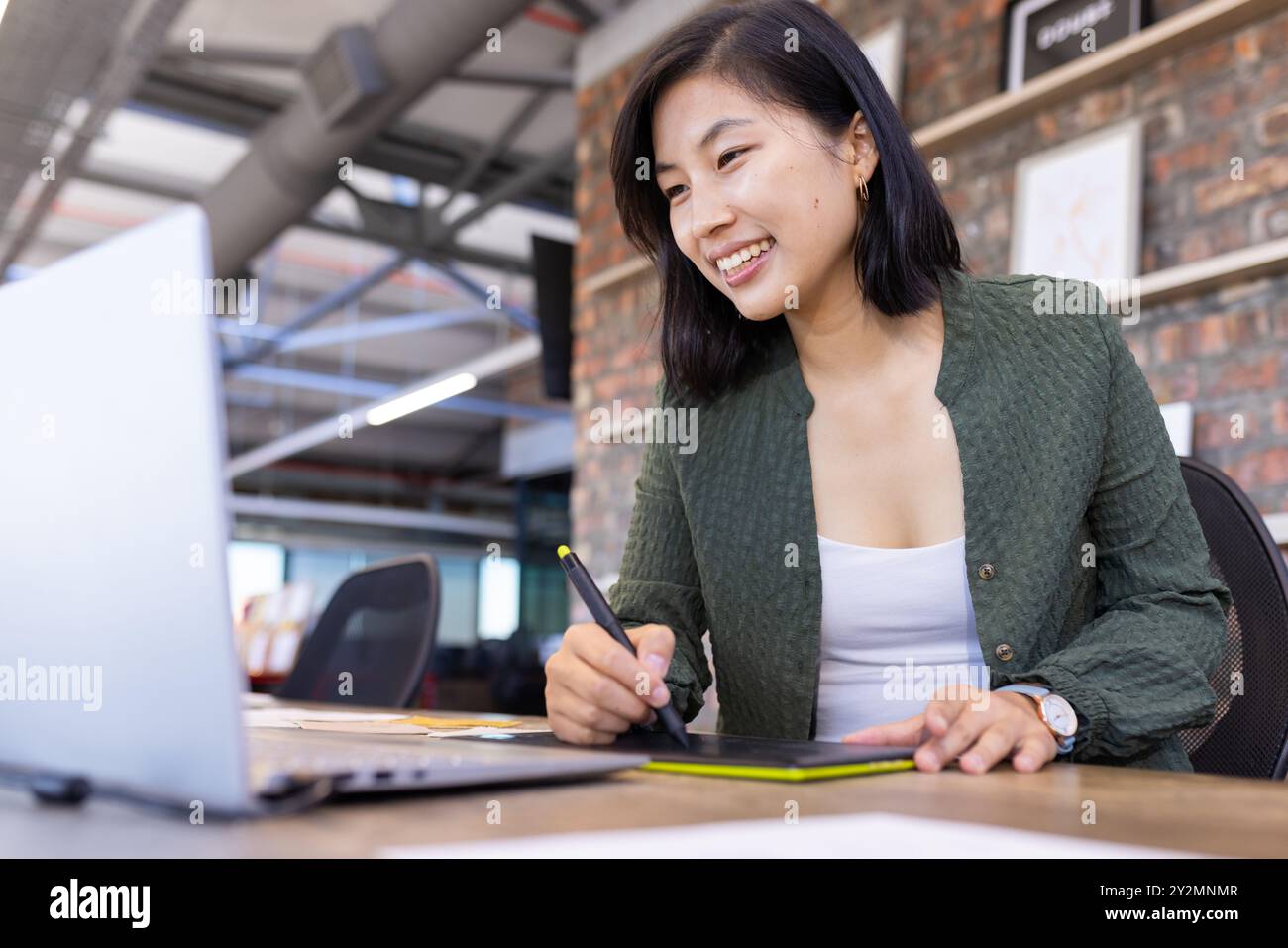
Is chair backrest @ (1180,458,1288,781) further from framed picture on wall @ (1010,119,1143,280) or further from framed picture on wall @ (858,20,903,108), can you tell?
framed picture on wall @ (858,20,903,108)

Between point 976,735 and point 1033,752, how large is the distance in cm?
4

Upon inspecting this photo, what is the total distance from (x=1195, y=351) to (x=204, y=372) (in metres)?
2.72

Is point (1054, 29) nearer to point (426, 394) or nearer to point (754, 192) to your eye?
point (754, 192)

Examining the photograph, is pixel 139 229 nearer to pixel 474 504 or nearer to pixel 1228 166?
pixel 1228 166

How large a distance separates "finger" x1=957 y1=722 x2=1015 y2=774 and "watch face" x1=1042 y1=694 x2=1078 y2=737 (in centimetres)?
10

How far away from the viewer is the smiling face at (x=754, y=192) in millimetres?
1312

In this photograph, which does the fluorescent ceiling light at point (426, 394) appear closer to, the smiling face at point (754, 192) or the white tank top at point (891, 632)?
the smiling face at point (754, 192)

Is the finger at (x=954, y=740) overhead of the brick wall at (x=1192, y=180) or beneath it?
beneath

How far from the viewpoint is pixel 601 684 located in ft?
3.00

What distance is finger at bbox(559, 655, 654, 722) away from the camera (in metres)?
0.91

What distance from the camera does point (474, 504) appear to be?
48.7 feet

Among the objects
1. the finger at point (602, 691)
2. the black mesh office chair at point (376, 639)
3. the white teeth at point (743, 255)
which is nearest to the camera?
the finger at point (602, 691)

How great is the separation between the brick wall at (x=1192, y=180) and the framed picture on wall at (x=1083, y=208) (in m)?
0.06

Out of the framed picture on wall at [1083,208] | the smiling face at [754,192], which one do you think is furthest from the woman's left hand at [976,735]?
the framed picture on wall at [1083,208]
